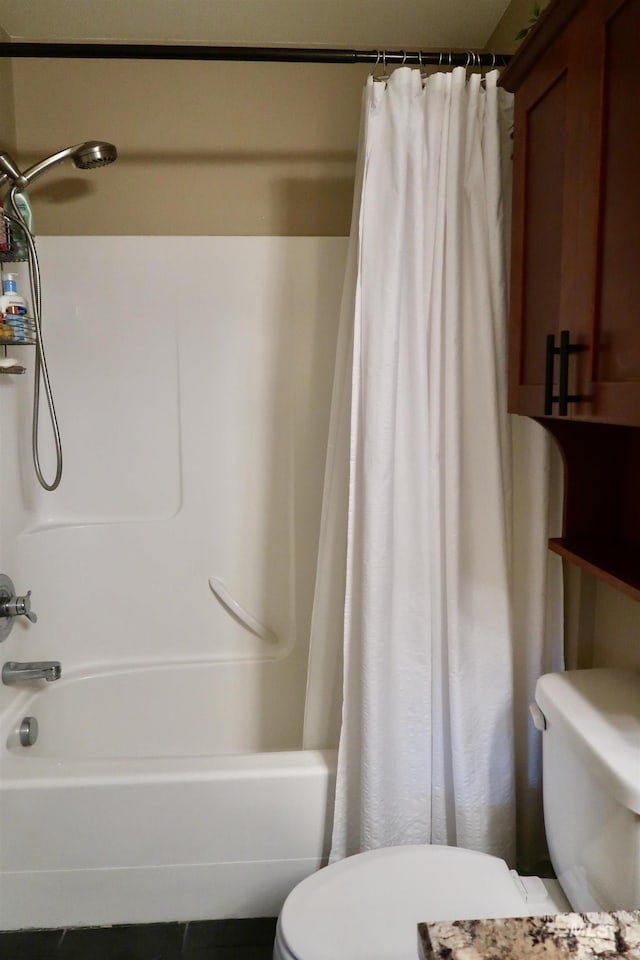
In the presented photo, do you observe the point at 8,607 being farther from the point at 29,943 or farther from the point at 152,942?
the point at 152,942

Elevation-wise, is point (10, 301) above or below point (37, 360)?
above

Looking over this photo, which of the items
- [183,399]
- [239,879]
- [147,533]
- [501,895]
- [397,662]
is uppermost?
[183,399]

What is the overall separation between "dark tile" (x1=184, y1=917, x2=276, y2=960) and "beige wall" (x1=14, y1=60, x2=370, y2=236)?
1.94 m

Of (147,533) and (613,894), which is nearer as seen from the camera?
(613,894)

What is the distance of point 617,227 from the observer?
3.35 ft

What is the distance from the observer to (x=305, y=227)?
2.18 m

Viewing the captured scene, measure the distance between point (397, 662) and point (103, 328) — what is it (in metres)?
1.38

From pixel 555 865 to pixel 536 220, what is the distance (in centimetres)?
124

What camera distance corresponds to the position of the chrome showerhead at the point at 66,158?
1.80 m

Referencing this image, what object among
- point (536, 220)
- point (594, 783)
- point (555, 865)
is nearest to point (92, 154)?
point (536, 220)

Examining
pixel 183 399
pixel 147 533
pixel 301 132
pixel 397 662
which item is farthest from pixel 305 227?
pixel 397 662

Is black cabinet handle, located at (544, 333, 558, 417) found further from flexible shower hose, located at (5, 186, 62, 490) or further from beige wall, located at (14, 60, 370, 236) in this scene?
flexible shower hose, located at (5, 186, 62, 490)

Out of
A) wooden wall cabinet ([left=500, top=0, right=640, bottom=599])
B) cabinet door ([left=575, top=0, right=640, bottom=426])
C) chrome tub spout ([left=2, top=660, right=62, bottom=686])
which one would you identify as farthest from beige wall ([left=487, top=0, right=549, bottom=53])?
chrome tub spout ([left=2, top=660, right=62, bottom=686])

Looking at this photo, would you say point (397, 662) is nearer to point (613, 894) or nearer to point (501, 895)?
point (501, 895)
